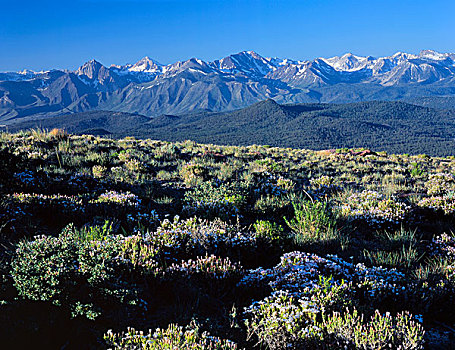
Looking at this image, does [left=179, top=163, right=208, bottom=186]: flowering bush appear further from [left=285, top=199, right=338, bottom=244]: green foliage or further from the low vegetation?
[left=285, top=199, right=338, bottom=244]: green foliage

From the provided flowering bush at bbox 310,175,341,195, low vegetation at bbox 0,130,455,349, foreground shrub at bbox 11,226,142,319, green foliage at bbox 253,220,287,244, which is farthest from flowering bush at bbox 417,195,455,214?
foreground shrub at bbox 11,226,142,319

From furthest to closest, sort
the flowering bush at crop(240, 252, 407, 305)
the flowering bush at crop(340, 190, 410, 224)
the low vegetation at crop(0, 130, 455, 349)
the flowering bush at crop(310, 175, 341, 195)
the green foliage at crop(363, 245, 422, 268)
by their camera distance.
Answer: the flowering bush at crop(310, 175, 341, 195) → the flowering bush at crop(340, 190, 410, 224) → the green foliage at crop(363, 245, 422, 268) → the flowering bush at crop(240, 252, 407, 305) → the low vegetation at crop(0, 130, 455, 349)

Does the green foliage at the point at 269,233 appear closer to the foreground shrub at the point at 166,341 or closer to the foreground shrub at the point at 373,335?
the foreground shrub at the point at 373,335

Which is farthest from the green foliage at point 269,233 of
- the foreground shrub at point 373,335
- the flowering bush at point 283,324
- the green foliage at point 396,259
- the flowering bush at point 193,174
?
the flowering bush at point 193,174

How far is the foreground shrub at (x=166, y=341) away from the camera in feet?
8.05

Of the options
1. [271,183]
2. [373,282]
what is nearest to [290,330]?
[373,282]

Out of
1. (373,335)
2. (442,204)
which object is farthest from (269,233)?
(442,204)

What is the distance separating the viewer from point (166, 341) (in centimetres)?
246

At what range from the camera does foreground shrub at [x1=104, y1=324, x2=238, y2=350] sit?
8.05ft

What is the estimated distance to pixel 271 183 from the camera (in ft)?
35.4

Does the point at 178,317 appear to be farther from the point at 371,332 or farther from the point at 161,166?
the point at 161,166

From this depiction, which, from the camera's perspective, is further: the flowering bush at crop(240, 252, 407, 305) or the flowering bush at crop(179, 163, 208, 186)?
the flowering bush at crop(179, 163, 208, 186)

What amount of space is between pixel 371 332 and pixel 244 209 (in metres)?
5.11

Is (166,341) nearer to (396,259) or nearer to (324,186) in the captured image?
(396,259)
